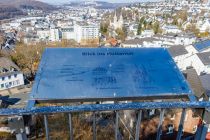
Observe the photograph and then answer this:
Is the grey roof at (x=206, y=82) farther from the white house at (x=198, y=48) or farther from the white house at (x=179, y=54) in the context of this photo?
the white house at (x=198, y=48)

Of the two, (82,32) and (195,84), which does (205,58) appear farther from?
(82,32)

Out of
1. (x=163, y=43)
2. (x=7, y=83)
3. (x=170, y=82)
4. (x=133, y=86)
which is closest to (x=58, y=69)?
(x=133, y=86)

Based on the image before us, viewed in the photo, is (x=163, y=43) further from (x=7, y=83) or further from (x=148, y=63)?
(x=148, y=63)

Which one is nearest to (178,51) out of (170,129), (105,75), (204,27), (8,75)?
(170,129)

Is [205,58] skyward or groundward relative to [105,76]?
groundward

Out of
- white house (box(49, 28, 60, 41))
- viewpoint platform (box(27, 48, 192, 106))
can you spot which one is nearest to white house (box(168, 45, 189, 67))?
viewpoint platform (box(27, 48, 192, 106))

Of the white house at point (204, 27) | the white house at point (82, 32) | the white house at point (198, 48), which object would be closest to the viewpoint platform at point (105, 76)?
the white house at point (198, 48)
